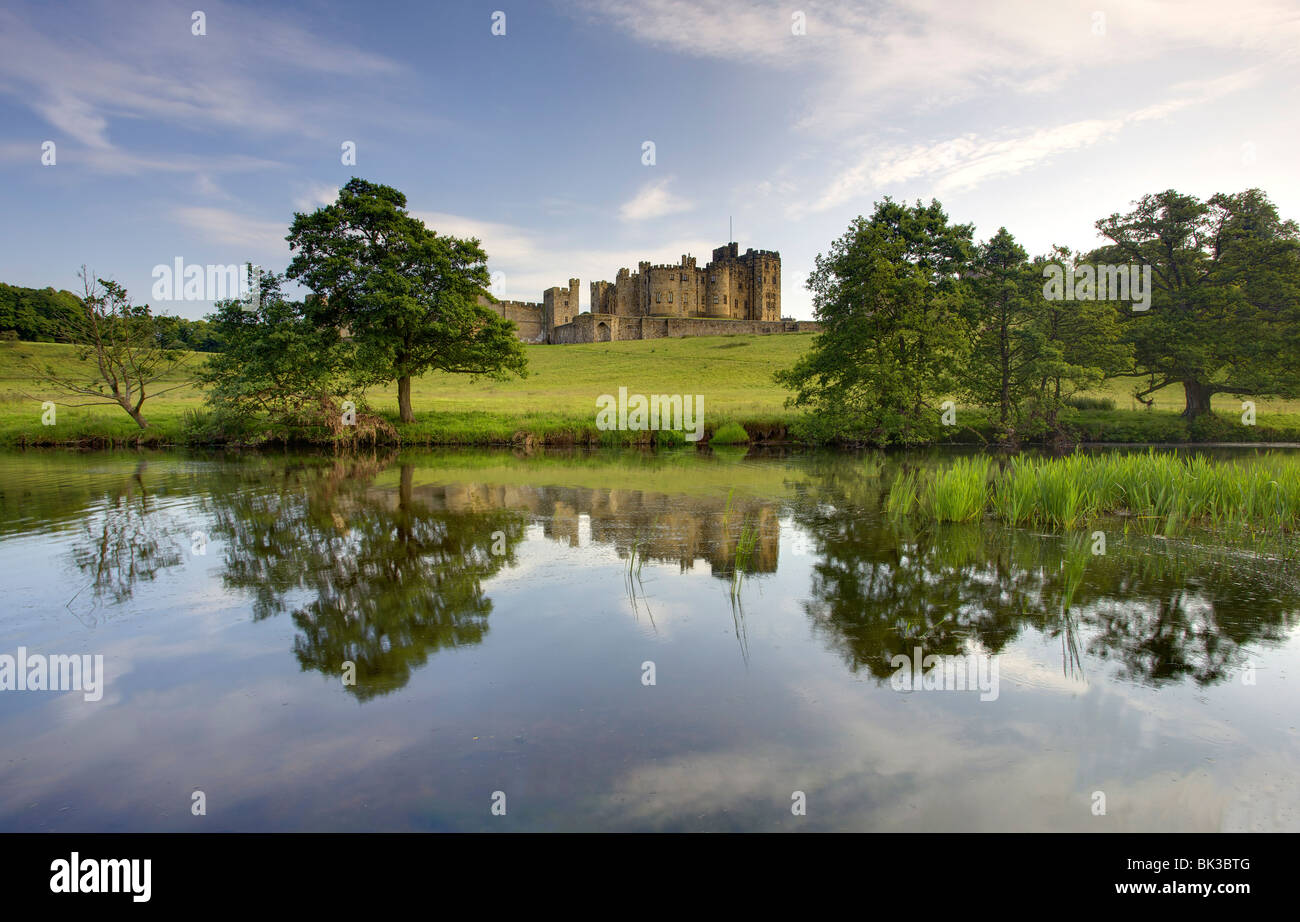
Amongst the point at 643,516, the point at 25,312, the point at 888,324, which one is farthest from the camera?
the point at 25,312

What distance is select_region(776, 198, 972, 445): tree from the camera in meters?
26.6

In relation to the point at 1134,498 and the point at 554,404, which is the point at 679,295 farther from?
the point at 1134,498

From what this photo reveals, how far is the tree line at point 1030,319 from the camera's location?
27203 millimetres

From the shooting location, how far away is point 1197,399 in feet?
112

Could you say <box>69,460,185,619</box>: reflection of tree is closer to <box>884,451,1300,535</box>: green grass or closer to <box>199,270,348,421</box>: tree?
<box>884,451,1300,535</box>: green grass

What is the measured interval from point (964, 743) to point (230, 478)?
19679mm

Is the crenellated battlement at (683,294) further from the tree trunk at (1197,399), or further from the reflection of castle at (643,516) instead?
the reflection of castle at (643,516)

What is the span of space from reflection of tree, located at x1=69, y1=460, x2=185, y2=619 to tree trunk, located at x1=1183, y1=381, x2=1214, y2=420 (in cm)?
4005

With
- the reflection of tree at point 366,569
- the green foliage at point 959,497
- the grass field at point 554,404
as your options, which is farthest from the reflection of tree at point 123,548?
the grass field at point 554,404

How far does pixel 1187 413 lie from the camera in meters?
34.0

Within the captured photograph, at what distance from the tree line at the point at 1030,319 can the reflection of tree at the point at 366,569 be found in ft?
60.0

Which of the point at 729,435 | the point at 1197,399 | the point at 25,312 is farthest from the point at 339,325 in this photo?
the point at 25,312

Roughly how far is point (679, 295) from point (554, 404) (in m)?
71.9
